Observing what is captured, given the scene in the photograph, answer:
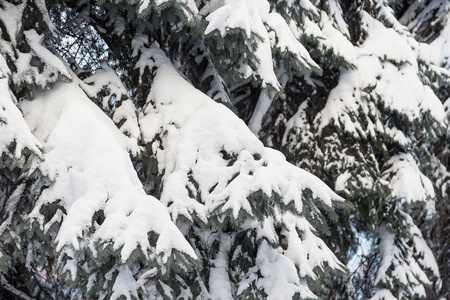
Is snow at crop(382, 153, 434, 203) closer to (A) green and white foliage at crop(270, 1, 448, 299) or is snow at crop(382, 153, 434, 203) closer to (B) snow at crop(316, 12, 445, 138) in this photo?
(A) green and white foliage at crop(270, 1, 448, 299)

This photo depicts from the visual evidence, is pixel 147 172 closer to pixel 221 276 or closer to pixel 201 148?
pixel 201 148

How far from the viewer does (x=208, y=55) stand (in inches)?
162

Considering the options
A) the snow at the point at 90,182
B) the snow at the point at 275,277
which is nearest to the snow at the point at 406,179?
the snow at the point at 275,277

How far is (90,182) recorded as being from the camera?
263 centimetres

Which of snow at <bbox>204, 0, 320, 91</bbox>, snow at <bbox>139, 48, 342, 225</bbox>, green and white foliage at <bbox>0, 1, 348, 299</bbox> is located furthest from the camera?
snow at <bbox>204, 0, 320, 91</bbox>

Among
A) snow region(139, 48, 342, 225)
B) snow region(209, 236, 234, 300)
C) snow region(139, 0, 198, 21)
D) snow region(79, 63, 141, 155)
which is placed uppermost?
snow region(139, 0, 198, 21)

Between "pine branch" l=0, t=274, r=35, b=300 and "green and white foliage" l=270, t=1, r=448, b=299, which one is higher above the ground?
"green and white foliage" l=270, t=1, r=448, b=299

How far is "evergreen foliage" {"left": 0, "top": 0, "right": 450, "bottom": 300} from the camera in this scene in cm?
264

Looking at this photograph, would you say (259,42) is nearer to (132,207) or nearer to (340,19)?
(132,207)

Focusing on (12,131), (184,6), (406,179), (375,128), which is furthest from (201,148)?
(406,179)

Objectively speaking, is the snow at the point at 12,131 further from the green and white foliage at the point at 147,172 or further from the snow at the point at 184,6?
the snow at the point at 184,6

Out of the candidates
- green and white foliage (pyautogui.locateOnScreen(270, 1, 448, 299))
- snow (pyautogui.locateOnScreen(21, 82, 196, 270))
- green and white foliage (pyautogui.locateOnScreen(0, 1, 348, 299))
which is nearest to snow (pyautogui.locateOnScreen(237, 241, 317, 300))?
green and white foliage (pyautogui.locateOnScreen(0, 1, 348, 299))

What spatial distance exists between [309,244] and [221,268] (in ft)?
2.12

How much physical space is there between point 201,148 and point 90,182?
800mm
